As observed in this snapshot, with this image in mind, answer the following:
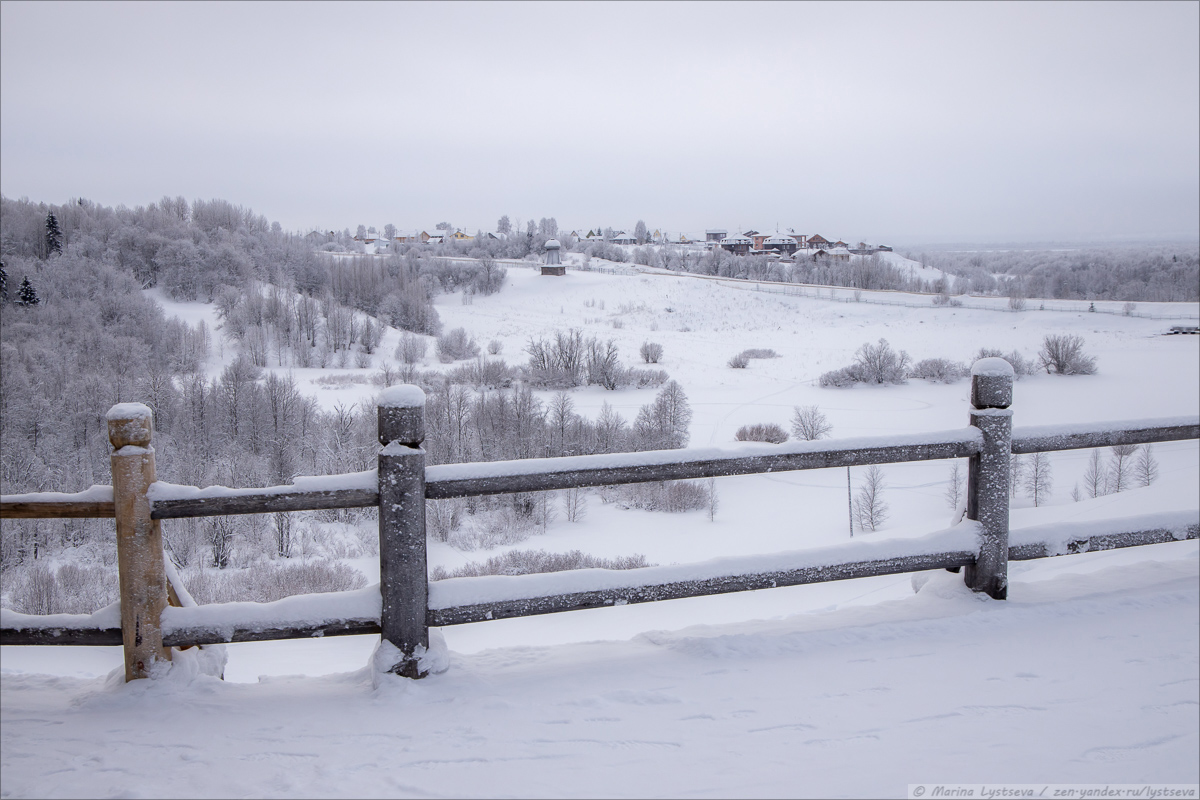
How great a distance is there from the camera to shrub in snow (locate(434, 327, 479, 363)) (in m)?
24.5

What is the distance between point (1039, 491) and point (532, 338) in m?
16.6

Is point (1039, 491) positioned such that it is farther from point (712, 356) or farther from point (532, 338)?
point (532, 338)

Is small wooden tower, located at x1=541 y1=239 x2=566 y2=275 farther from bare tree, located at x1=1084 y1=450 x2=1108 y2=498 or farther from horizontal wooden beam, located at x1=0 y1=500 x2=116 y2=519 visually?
horizontal wooden beam, located at x1=0 y1=500 x2=116 y2=519

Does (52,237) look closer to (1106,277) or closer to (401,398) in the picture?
(401,398)

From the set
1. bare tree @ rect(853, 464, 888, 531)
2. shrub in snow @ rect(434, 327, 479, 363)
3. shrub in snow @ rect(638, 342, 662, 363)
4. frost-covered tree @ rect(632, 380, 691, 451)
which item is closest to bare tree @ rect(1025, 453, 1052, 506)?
bare tree @ rect(853, 464, 888, 531)

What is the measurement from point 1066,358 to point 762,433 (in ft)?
36.7

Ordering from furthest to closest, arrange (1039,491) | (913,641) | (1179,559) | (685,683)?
(1039,491) < (1179,559) < (913,641) < (685,683)

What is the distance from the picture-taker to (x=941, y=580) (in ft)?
11.3

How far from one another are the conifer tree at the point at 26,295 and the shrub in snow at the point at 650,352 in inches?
819

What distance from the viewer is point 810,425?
52.6ft

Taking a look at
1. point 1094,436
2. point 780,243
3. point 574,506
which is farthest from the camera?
point 780,243

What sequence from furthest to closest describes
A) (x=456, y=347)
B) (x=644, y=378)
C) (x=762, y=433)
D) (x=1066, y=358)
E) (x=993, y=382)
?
(x=456, y=347), (x=644, y=378), (x=1066, y=358), (x=762, y=433), (x=993, y=382)

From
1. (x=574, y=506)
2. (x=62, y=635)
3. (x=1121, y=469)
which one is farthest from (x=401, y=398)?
(x=1121, y=469)

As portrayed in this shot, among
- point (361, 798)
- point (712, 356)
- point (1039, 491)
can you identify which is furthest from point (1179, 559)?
point (712, 356)
